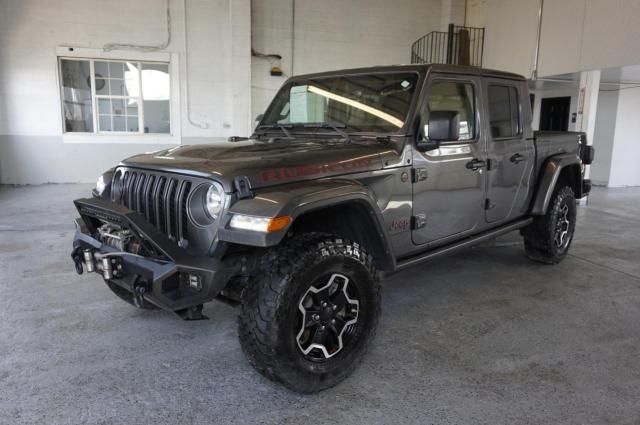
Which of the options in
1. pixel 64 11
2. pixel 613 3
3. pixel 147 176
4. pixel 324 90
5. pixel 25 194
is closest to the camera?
pixel 147 176

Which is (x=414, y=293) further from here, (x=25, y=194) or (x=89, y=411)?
(x=25, y=194)

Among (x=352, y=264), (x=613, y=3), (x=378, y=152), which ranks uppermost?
(x=613, y=3)

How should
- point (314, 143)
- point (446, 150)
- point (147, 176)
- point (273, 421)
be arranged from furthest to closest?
point (446, 150) → point (314, 143) → point (147, 176) → point (273, 421)

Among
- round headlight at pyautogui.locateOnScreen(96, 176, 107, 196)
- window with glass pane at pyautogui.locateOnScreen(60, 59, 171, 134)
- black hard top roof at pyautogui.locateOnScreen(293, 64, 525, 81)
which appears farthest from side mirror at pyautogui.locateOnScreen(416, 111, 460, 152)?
window with glass pane at pyautogui.locateOnScreen(60, 59, 171, 134)

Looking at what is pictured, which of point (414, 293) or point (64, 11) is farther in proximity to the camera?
point (64, 11)

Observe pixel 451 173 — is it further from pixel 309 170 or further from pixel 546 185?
pixel 546 185

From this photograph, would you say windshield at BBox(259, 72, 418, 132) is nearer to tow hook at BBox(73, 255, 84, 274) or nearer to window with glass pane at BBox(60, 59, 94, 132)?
tow hook at BBox(73, 255, 84, 274)

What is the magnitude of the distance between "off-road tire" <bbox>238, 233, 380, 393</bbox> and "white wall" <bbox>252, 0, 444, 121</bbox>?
30.6 feet

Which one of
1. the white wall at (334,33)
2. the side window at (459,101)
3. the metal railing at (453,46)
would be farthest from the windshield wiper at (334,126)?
the metal railing at (453,46)

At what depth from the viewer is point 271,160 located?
2402mm

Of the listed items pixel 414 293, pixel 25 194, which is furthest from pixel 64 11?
pixel 414 293

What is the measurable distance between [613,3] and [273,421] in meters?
8.56

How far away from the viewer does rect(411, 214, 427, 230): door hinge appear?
9.83 feet

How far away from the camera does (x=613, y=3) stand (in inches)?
301
